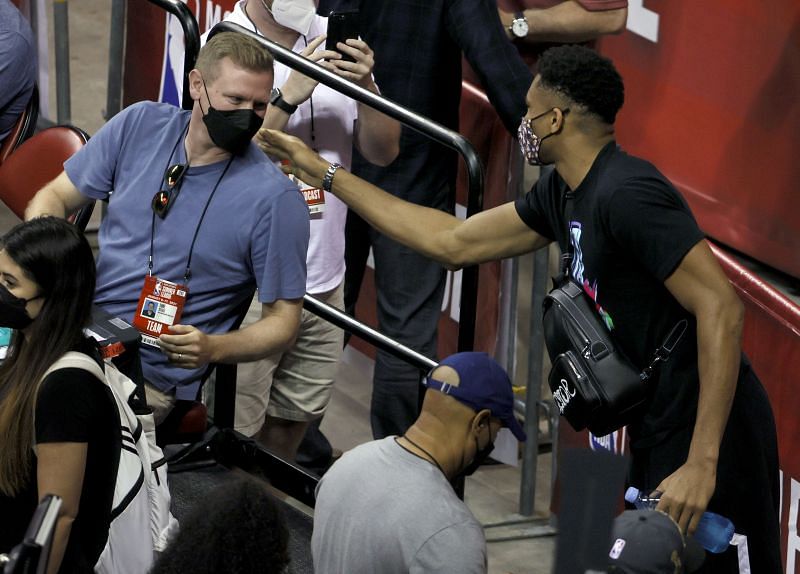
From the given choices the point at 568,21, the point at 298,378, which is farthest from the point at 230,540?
the point at 568,21

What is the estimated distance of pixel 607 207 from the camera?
3.53m

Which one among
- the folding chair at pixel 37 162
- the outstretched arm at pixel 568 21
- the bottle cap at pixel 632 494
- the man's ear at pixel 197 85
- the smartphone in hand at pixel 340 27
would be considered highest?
the smartphone in hand at pixel 340 27

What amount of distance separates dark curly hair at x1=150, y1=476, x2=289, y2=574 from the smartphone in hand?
2588 millimetres

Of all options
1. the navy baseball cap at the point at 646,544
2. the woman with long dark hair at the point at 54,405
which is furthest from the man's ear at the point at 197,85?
the navy baseball cap at the point at 646,544

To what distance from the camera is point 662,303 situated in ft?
11.7

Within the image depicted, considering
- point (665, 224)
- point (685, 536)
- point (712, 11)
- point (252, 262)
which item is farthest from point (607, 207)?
point (712, 11)

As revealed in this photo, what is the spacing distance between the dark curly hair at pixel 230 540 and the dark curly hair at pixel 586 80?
167cm

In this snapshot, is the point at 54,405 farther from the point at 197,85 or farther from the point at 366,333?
the point at 366,333

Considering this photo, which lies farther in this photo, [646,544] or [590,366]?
[590,366]

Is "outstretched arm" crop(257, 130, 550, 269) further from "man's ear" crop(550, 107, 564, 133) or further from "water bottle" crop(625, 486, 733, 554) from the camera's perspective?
"water bottle" crop(625, 486, 733, 554)

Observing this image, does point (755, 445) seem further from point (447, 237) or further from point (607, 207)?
point (447, 237)

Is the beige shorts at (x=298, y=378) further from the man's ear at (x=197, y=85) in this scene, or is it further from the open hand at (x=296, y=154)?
the man's ear at (x=197, y=85)

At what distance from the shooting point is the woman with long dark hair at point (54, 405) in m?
3.31

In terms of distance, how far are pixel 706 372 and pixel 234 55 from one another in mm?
1731
